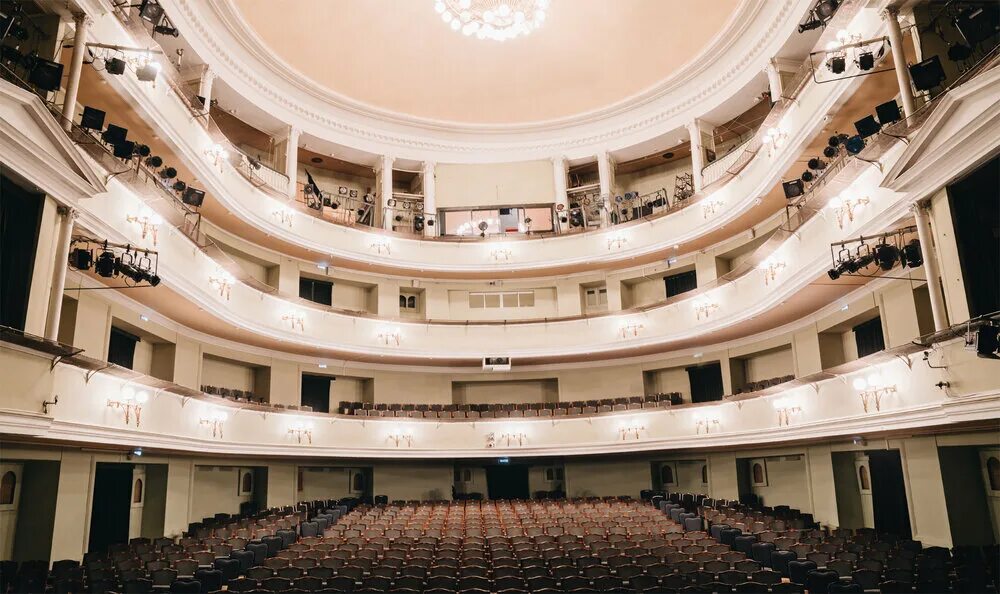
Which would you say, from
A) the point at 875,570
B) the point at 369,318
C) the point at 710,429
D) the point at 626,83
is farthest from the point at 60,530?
the point at 626,83

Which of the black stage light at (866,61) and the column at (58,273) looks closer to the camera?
the column at (58,273)

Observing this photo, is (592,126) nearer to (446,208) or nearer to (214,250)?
(446,208)

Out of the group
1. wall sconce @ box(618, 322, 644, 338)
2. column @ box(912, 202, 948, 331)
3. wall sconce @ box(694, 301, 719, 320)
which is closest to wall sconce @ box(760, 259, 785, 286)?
wall sconce @ box(694, 301, 719, 320)

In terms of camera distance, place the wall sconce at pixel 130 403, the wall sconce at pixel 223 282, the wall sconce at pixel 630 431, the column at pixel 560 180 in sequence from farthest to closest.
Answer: the column at pixel 560 180 → the wall sconce at pixel 630 431 → the wall sconce at pixel 223 282 → the wall sconce at pixel 130 403

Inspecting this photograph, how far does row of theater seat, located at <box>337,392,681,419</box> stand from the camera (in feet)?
74.5

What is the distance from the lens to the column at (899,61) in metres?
10.9

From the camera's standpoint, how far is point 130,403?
12625mm

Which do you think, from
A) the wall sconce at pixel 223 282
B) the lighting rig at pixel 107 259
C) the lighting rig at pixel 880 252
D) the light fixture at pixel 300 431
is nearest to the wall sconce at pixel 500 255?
the light fixture at pixel 300 431

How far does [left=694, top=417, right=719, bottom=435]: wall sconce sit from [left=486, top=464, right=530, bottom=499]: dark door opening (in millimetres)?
7737

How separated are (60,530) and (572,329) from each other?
15803 millimetres

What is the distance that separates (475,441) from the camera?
22.5 m

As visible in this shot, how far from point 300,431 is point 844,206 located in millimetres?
15154

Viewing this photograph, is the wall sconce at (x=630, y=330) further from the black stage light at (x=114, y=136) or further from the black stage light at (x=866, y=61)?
the black stage light at (x=114, y=136)

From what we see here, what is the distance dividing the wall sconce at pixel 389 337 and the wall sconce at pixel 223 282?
622cm
